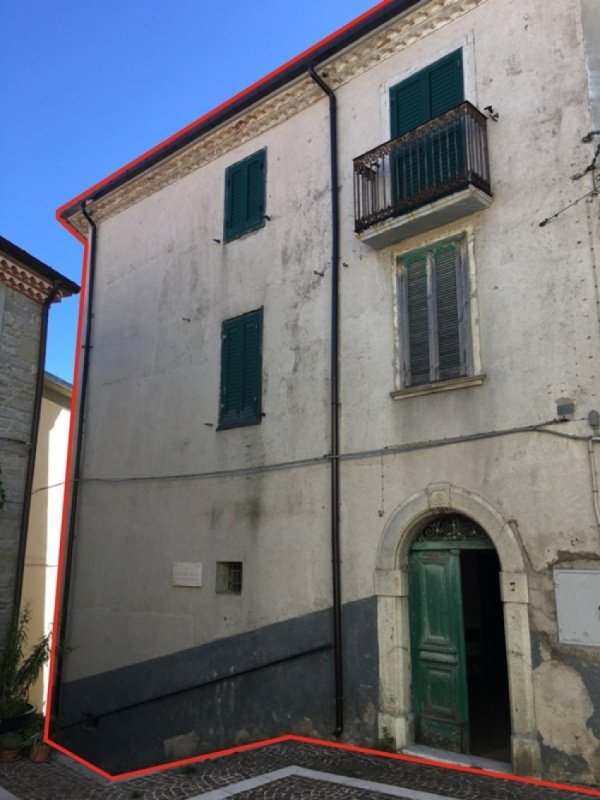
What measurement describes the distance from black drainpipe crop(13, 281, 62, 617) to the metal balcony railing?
6705mm

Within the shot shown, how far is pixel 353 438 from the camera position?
9.02 m

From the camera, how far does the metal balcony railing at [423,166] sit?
820cm

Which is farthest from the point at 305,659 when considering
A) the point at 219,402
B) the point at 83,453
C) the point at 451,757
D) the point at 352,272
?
the point at 83,453

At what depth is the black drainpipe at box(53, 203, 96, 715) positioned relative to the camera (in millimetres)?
12227

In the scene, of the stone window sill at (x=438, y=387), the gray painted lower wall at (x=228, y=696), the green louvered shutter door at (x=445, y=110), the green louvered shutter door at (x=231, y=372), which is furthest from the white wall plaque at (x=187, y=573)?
the green louvered shutter door at (x=445, y=110)

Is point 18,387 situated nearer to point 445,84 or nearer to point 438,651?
point 438,651

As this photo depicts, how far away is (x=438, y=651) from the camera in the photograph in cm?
801

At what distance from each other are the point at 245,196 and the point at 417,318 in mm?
4372

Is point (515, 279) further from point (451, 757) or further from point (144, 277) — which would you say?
point (144, 277)

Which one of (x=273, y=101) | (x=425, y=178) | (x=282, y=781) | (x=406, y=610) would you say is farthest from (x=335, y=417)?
(x=273, y=101)

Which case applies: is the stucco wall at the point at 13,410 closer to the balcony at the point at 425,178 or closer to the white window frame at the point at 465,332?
the balcony at the point at 425,178

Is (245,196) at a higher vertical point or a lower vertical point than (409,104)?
lower

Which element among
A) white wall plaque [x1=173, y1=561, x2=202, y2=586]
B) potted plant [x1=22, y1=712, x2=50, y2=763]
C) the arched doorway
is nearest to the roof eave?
the arched doorway

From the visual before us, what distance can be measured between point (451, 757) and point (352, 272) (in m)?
6.14
